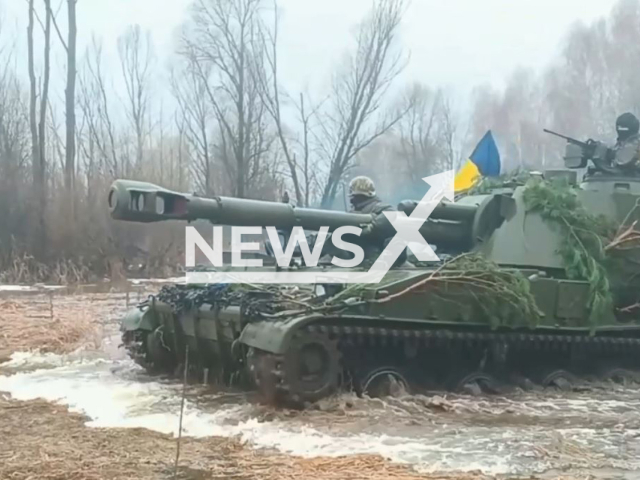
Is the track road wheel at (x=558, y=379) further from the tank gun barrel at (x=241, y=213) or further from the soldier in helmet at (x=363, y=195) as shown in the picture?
the soldier in helmet at (x=363, y=195)

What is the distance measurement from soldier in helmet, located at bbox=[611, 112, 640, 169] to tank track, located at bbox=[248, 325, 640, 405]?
72.4 inches

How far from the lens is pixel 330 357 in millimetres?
7812

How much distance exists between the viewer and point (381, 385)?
26.9 feet

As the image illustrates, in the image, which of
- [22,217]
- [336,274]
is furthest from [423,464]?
[22,217]

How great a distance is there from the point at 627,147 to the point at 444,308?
319 cm

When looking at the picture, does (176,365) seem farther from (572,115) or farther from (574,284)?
(572,115)

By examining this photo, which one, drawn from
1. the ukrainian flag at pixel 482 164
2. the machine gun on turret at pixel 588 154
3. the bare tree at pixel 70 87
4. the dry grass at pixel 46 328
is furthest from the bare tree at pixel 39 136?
the machine gun on turret at pixel 588 154

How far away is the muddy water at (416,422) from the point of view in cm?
645

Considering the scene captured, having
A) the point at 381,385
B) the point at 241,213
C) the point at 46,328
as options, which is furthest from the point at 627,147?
the point at 46,328

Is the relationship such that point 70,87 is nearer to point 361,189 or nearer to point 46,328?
point 46,328

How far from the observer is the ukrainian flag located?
12.9 metres

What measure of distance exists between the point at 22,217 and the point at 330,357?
19.9m

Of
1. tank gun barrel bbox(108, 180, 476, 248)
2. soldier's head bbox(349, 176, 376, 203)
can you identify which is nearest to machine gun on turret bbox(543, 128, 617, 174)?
tank gun barrel bbox(108, 180, 476, 248)

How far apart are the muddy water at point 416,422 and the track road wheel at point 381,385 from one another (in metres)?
0.12
